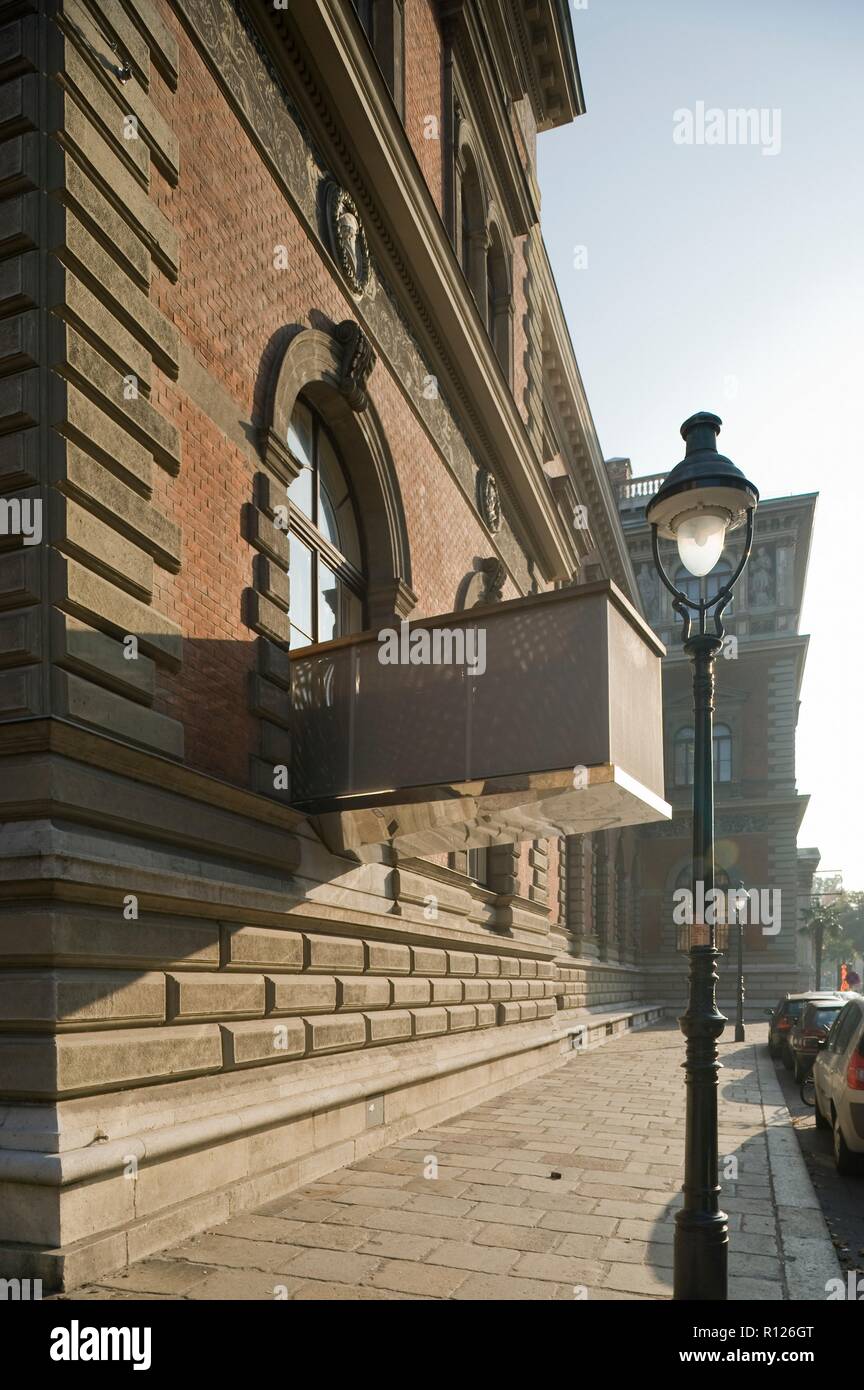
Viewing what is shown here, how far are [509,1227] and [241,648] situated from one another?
14.9 feet

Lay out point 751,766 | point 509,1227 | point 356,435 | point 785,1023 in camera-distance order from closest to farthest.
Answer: point 509,1227, point 356,435, point 785,1023, point 751,766

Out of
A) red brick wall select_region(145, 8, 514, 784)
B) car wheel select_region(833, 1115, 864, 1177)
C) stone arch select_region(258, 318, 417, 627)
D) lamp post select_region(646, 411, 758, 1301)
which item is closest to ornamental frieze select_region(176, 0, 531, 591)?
red brick wall select_region(145, 8, 514, 784)

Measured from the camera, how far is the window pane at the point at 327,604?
11172mm

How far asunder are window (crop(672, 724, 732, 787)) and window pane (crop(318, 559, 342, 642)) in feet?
116

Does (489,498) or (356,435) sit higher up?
(489,498)

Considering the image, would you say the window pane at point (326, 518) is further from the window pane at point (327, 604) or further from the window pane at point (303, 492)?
the window pane at point (327, 604)

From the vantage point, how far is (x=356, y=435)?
11.7m

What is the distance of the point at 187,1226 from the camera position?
21.7ft

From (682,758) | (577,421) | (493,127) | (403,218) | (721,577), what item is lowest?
(682,758)

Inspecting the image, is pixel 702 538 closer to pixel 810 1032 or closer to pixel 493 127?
pixel 810 1032

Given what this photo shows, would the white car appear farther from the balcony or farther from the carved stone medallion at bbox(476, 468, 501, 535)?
the carved stone medallion at bbox(476, 468, 501, 535)

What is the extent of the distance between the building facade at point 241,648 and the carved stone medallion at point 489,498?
52.5 inches

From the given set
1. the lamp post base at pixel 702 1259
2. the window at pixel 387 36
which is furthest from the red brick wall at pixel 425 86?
the lamp post base at pixel 702 1259

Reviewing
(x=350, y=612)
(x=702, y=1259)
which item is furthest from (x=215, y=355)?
(x=702, y=1259)
